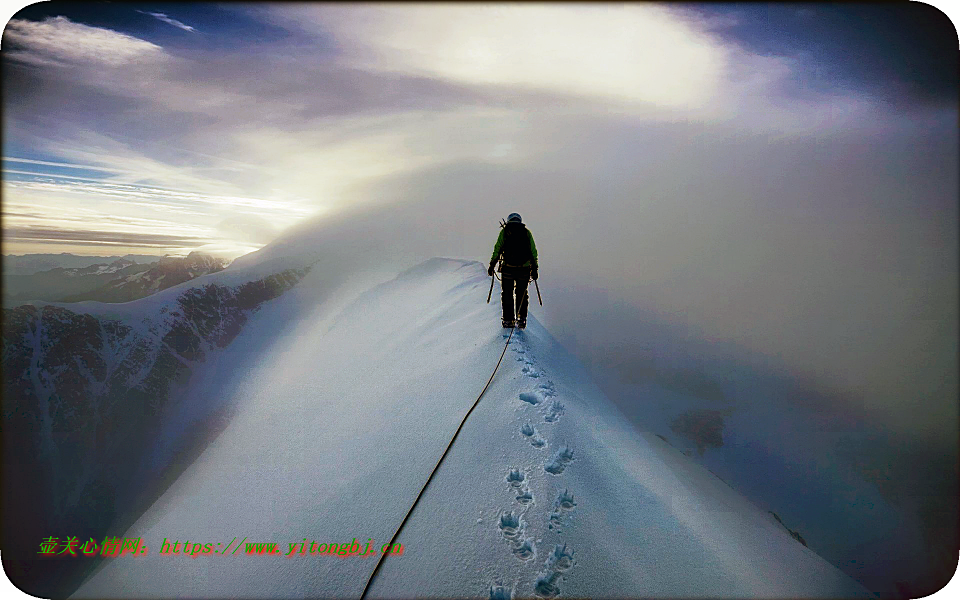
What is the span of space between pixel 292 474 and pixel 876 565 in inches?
2755

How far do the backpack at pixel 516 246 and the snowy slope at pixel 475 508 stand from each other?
1683mm

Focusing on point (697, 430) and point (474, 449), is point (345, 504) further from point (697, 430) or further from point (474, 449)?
point (697, 430)

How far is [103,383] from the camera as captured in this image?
69.8 metres

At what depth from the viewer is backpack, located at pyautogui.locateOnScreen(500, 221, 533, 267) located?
27.4ft

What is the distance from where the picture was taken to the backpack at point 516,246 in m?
8.35

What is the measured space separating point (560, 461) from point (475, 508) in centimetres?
125

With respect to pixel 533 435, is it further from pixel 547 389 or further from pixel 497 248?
pixel 497 248

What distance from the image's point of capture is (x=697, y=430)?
2325 inches

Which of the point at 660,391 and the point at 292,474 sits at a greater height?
the point at 292,474

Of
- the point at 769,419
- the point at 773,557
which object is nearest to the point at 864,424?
the point at 769,419

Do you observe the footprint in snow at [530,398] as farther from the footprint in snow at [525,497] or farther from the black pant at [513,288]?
the black pant at [513,288]

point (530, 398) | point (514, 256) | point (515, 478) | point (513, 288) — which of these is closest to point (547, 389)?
point (530, 398)

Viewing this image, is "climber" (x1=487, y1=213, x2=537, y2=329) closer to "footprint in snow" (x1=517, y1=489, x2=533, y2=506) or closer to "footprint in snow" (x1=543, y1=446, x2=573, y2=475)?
"footprint in snow" (x1=543, y1=446, x2=573, y2=475)

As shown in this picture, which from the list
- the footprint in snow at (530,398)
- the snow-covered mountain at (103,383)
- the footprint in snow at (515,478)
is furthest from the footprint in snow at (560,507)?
the snow-covered mountain at (103,383)
